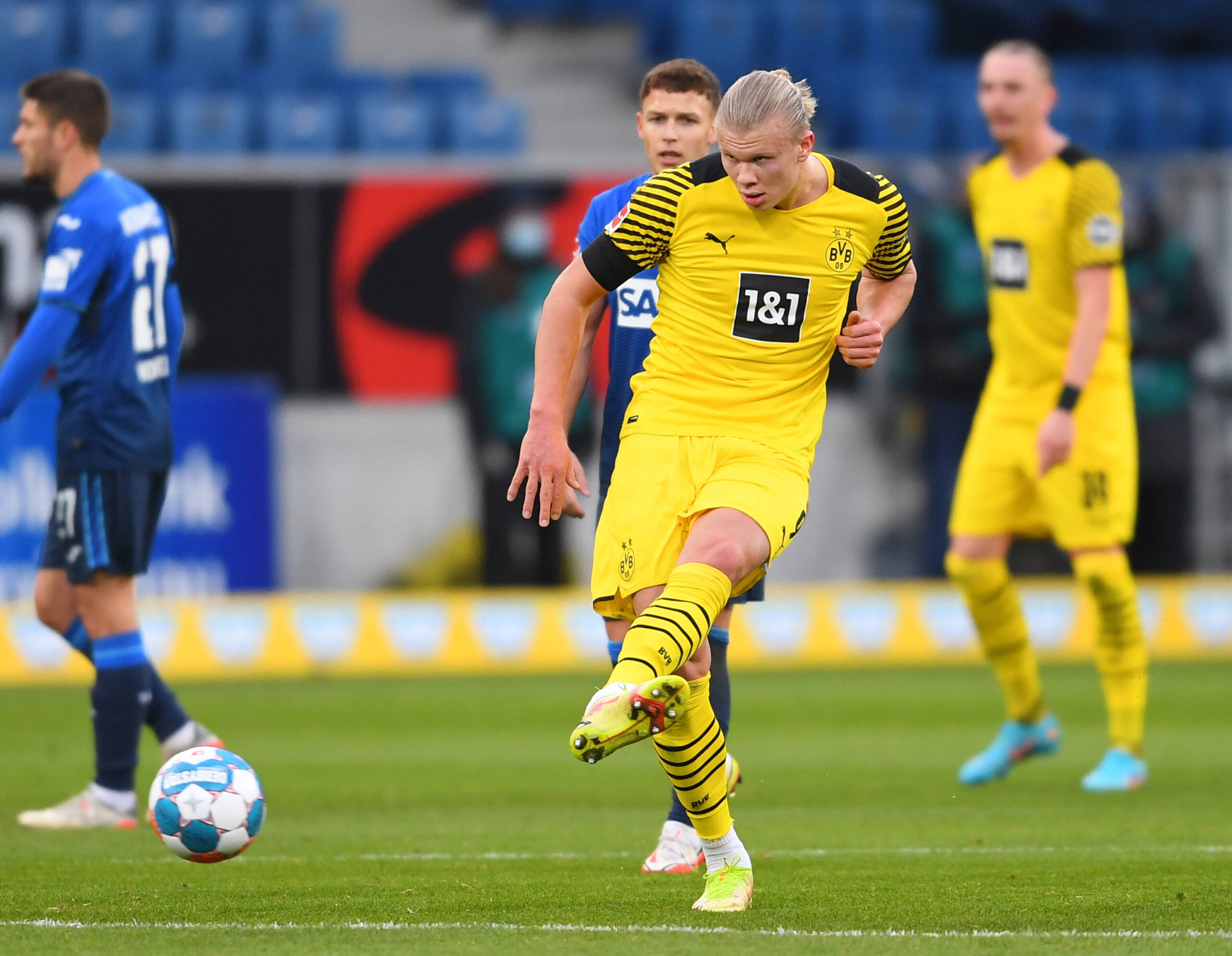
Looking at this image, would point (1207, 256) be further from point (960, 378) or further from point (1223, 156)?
point (960, 378)

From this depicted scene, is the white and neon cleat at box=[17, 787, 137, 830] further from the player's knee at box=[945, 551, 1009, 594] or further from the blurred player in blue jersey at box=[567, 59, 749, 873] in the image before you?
the player's knee at box=[945, 551, 1009, 594]

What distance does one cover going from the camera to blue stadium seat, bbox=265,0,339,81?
1616cm

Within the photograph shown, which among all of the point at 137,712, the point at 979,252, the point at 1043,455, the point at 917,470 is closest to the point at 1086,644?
the point at 917,470

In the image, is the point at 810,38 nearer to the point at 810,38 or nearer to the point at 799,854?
the point at 810,38

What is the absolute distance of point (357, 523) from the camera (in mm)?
13805

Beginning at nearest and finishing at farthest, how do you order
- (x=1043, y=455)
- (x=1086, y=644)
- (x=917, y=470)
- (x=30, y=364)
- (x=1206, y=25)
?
(x=30, y=364) < (x=1043, y=455) < (x=1086, y=644) < (x=917, y=470) < (x=1206, y=25)

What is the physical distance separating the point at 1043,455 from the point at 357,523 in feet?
23.5

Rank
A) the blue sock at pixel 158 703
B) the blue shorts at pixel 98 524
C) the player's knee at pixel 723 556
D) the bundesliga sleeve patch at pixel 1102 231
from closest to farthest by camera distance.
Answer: the player's knee at pixel 723 556
the blue shorts at pixel 98 524
the blue sock at pixel 158 703
the bundesliga sleeve patch at pixel 1102 231

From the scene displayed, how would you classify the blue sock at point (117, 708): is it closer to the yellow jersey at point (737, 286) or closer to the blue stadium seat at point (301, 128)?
the yellow jersey at point (737, 286)

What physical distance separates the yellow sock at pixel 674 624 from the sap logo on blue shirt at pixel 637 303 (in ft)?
4.31

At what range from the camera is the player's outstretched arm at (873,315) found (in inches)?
192

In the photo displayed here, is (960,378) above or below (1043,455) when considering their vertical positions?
below

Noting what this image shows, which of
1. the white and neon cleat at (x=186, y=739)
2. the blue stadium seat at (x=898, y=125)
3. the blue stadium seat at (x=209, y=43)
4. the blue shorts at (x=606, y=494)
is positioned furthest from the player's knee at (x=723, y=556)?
the blue stadium seat at (x=209, y=43)

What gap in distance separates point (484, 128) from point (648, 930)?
11915 mm
